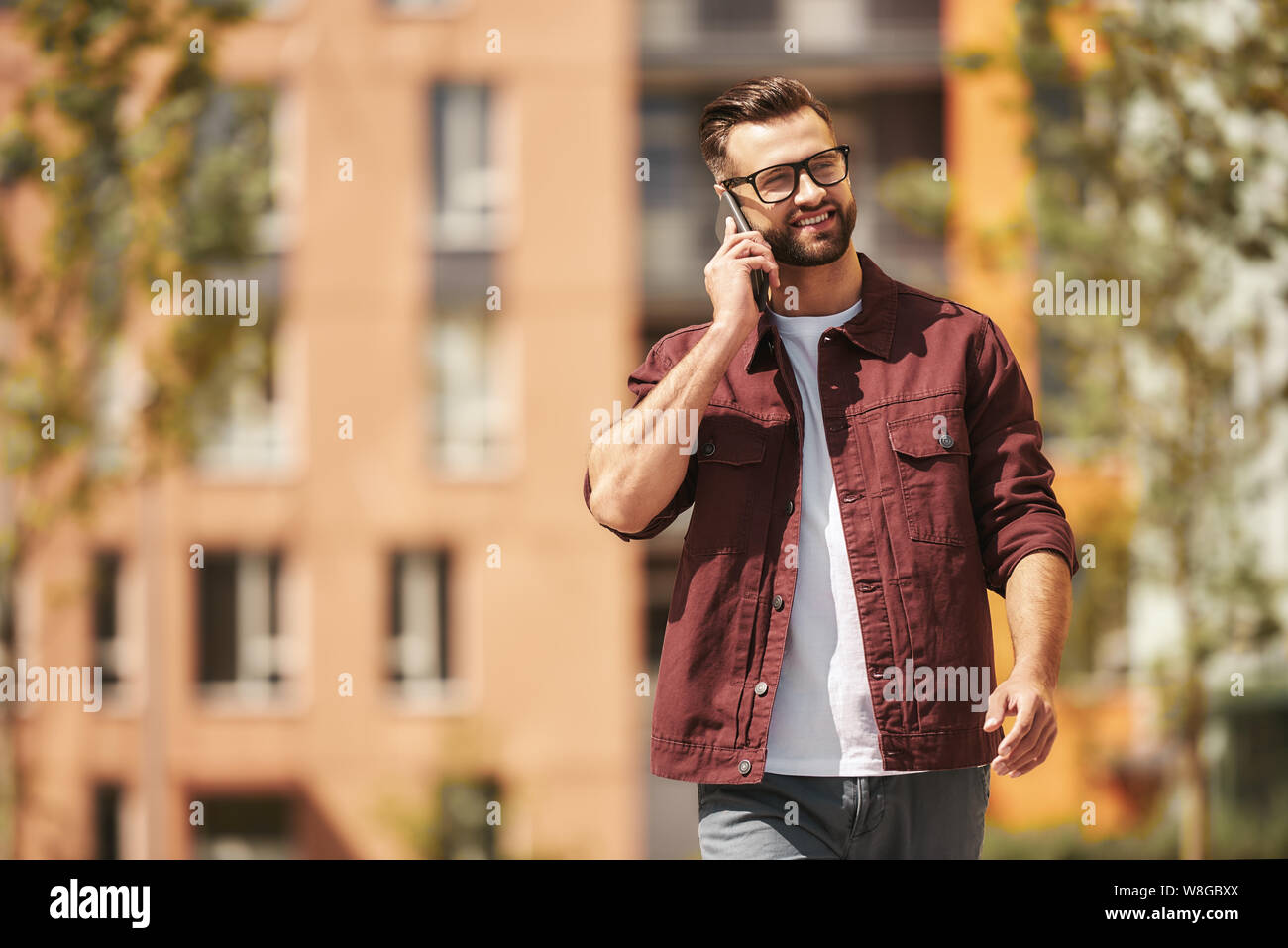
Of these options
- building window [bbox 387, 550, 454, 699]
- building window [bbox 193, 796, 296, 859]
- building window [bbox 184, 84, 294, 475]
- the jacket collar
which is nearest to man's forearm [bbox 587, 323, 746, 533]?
the jacket collar

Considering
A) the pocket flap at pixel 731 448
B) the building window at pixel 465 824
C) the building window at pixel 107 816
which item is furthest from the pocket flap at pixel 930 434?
the building window at pixel 107 816

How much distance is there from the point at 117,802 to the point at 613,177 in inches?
403

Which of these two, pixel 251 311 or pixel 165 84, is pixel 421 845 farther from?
pixel 165 84

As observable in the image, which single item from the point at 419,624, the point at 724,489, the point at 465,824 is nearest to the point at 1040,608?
the point at 724,489

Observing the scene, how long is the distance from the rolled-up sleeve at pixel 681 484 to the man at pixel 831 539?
12 mm

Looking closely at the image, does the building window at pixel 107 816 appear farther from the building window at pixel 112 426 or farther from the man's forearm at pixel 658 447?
the man's forearm at pixel 658 447

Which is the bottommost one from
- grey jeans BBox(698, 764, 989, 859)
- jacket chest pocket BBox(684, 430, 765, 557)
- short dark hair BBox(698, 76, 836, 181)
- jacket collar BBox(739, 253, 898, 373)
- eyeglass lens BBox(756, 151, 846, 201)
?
grey jeans BBox(698, 764, 989, 859)

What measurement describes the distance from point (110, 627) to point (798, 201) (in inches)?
744

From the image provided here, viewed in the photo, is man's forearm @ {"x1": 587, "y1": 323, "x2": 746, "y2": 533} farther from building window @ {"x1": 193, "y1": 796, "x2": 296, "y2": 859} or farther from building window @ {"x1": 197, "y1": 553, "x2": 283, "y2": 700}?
building window @ {"x1": 197, "y1": 553, "x2": 283, "y2": 700}

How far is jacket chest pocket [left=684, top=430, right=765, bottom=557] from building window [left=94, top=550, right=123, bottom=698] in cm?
1838

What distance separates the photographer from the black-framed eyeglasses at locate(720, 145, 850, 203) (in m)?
3.03

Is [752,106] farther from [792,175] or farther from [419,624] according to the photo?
[419,624]

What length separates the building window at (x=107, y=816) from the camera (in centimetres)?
1953

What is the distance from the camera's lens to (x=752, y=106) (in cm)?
312
